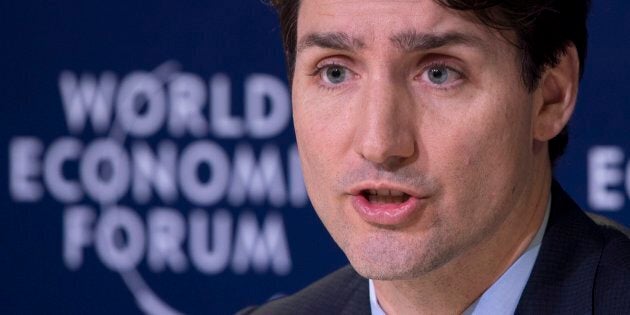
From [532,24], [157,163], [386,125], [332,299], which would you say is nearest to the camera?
[386,125]

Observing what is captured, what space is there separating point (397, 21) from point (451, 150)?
0.17m

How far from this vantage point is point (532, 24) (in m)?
1.64

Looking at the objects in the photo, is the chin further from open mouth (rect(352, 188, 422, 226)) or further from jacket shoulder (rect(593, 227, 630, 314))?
jacket shoulder (rect(593, 227, 630, 314))

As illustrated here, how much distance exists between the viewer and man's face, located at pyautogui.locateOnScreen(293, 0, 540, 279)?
1558 mm

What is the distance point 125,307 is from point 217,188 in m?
0.42

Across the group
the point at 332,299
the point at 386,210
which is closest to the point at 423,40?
the point at 386,210

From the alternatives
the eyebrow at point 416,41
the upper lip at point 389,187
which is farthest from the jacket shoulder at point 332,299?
the eyebrow at point 416,41

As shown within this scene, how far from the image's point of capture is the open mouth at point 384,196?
158 centimetres

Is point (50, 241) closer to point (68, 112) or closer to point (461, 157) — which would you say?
point (68, 112)

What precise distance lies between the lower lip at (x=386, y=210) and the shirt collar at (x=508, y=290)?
21 centimetres

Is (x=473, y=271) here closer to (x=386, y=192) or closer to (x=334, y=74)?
(x=386, y=192)

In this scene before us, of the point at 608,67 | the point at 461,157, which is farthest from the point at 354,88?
the point at 608,67

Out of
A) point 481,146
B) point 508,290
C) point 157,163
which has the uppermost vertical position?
point 481,146

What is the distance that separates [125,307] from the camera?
3.48m
